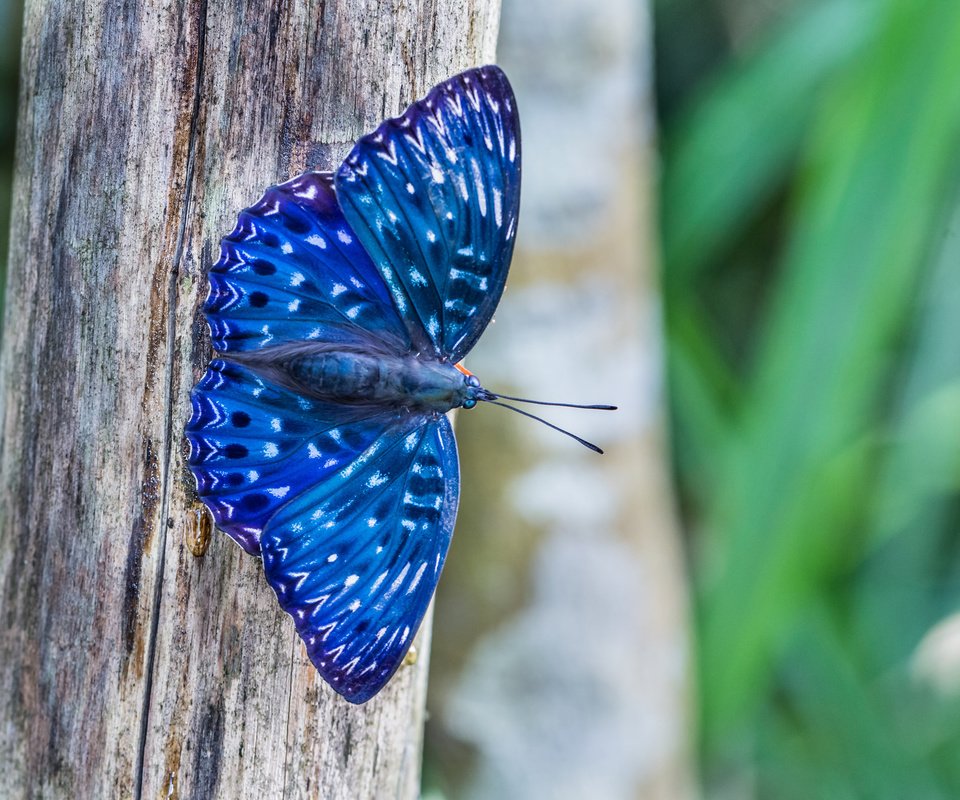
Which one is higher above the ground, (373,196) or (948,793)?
(373,196)

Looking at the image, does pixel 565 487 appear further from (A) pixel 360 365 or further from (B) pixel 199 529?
(B) pixel 199 529

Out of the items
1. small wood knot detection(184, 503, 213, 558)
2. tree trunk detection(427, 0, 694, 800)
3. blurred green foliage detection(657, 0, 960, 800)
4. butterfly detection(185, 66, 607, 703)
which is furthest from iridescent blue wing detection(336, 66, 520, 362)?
blurred green foliage detection(657, 0, 960, 800)

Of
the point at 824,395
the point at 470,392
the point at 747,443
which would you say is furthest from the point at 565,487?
the point at 470,392

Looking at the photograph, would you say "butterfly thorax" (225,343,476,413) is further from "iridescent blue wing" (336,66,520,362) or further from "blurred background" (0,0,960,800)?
Answer: "blurred background" (0,0,960,800)

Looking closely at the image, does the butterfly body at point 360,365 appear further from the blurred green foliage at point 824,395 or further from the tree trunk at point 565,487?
the blurred green foliage at point 824,395

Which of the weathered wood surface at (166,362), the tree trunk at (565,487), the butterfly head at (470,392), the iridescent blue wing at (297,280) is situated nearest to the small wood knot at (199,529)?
the weathered wood surface at (166,362)

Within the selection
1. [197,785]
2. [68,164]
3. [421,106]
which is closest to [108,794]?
[197,785]

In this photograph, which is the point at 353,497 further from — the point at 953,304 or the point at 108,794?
the point at 953,304
